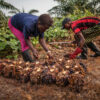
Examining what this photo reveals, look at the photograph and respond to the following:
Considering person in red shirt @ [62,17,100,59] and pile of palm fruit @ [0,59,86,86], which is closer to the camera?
pile of palm fruit @ [0,59,86,86]

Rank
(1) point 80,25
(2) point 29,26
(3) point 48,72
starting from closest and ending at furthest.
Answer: (3) point 48,72 → (2) point 29,26 → (1) point 80,25

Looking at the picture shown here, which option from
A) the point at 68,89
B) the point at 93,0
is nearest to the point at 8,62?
the point at 68,89

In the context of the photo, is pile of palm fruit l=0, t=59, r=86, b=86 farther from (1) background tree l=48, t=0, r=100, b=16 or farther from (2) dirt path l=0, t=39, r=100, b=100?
(1) background tree l=48, t=0, r=100, b=16

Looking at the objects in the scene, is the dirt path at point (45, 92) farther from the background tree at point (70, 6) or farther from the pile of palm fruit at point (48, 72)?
the background tree at point (70, 6)

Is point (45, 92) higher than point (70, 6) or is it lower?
lower

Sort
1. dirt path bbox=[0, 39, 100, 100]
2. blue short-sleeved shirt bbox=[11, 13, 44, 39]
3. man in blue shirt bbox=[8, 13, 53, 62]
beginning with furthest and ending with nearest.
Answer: blue short-sleeved shirt bbox=[11, 13, 44, 39] < man in blue shirt bbox=[8, 13, 53, 62] < dirt path bbox=[0, 39, 100, 100]

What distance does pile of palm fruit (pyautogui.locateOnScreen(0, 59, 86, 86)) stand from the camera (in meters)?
1.82

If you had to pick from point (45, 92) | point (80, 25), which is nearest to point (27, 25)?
point (45, 92)

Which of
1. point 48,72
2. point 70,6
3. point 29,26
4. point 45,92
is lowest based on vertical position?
point 45,92

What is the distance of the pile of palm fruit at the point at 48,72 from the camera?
182 centimetres

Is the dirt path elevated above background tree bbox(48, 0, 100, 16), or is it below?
below

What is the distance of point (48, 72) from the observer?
197 cm

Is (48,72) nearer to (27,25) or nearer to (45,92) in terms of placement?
(45,92)

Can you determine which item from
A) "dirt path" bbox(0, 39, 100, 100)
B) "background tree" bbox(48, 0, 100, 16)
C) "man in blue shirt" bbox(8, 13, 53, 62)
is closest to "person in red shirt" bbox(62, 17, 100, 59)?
"man in blue shirt" bbox(8, 13, 53, 62)
